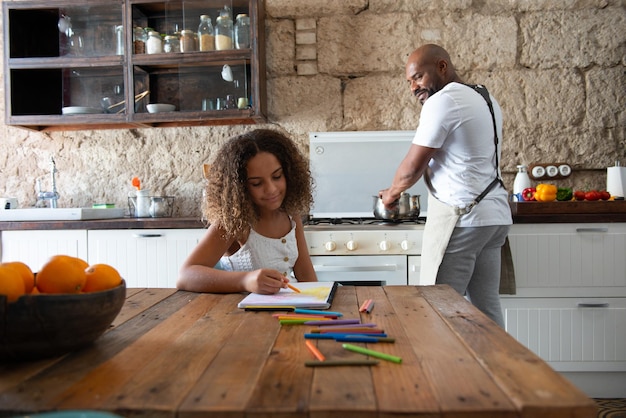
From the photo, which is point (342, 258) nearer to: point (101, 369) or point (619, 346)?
point (619, 346)

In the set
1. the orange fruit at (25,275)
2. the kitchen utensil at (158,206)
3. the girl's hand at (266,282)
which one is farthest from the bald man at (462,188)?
the kitchen utensil at (158,206)

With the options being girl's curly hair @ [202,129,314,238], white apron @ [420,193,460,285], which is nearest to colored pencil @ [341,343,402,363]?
girl's curly hair @ [202,129,314,238]

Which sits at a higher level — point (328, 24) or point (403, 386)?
point (328, 24)

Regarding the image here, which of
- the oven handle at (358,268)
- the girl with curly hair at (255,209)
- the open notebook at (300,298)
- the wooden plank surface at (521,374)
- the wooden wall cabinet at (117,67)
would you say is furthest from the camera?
the wooden wall cabinet at (117,67)

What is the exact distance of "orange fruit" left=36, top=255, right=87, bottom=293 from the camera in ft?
2.93

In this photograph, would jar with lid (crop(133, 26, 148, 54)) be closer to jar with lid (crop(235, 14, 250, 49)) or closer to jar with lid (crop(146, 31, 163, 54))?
jar with lid (crop(146, 31, 163, 54))

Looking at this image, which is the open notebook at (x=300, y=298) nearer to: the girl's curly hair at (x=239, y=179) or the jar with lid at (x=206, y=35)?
the girl's curly hair at (x=239, y=179)

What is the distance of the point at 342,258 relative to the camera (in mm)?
2686

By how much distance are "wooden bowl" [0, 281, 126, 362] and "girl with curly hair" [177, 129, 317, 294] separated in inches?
24.6

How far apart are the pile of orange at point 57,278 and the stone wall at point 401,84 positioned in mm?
2497

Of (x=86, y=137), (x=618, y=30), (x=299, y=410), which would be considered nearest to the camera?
(x=299, y=410)

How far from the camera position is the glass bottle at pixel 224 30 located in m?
3.08

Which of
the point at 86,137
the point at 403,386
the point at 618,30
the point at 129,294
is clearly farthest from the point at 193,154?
the point at 403,386

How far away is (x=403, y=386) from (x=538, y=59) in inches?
120
